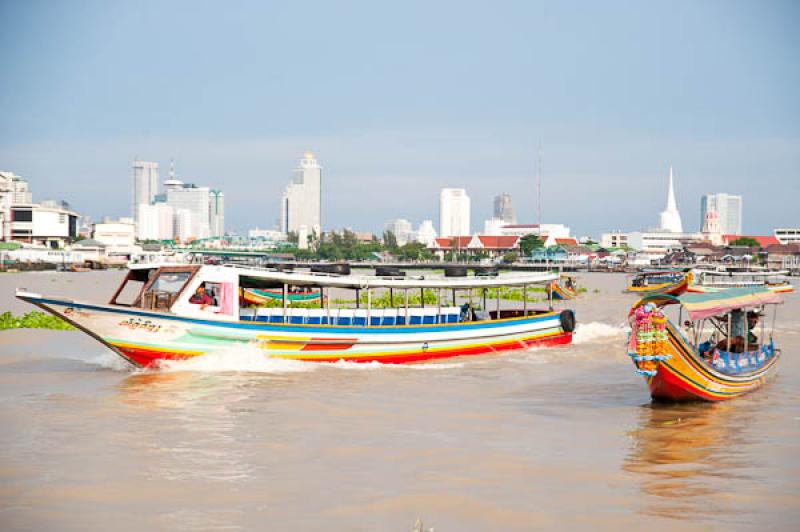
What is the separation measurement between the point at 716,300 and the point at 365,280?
8.46 metres

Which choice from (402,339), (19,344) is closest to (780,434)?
(402,339)

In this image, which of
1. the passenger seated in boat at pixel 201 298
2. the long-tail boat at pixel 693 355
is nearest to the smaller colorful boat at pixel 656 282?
the long-tail boat at pixel 693 355

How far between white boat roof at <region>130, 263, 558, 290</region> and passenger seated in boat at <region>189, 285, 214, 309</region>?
2.06 ft

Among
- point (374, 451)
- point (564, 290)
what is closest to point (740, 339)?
point (374, 451)

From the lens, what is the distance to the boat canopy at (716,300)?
14.8 m

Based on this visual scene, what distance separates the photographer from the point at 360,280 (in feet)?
68.8

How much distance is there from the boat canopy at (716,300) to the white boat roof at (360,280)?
7213mm

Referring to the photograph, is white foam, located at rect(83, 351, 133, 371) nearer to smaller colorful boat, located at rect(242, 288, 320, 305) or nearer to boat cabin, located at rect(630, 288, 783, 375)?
smaller colorful boat, located at rect(242, 288, 320, 305)

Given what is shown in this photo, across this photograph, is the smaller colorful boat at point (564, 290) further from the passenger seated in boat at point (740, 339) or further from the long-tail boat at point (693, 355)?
the long-tail boat at point (693, 355)

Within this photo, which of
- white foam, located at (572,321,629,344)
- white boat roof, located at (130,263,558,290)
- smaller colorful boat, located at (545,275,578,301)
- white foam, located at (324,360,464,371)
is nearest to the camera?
white boat roof, located at (130,263,558,290)

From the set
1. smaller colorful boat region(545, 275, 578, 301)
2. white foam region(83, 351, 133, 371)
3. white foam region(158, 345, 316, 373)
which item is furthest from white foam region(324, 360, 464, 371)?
smaller colorful boat region(545, 275, 578, 301)

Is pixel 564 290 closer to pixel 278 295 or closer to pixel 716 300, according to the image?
pixel 278 295

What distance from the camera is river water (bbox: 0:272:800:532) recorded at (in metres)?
9.31

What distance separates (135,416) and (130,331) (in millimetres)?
4090
